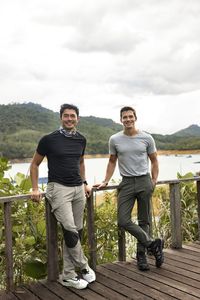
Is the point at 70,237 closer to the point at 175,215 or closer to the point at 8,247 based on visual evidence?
the point at 8,247

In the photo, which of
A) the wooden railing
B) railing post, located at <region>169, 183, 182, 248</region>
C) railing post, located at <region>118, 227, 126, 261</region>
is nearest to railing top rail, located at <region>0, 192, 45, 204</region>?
the wooden railing

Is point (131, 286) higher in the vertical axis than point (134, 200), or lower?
lower

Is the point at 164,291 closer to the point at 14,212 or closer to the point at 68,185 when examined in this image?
the point at 68,185

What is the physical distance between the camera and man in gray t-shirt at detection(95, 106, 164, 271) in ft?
13.3

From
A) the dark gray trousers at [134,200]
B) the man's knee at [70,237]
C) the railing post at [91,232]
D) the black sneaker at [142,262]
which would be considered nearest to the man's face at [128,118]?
the dark gray trousers at [134,200]

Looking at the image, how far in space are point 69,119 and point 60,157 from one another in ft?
1.14

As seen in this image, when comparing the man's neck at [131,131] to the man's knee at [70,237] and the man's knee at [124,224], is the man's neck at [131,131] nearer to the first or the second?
the man's knee at [124,224]

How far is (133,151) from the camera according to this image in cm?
404

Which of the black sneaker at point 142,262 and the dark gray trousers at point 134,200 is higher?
the dark gray trousers at point 134,200

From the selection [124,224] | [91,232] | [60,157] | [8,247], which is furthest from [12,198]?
[124,224]

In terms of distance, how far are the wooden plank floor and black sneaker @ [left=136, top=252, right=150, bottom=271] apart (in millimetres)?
55

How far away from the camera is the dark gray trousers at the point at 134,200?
4.11 m

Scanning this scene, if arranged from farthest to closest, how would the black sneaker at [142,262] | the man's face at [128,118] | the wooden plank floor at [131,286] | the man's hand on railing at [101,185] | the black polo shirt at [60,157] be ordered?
the man's hand on railing at [101,185], the black sneaker at [142,262], the man's face at [128,118], the black polo shirt at [60,157], the wooden plank floor at [131,286]

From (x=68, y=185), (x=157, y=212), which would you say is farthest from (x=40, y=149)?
(x=157, y=212)
